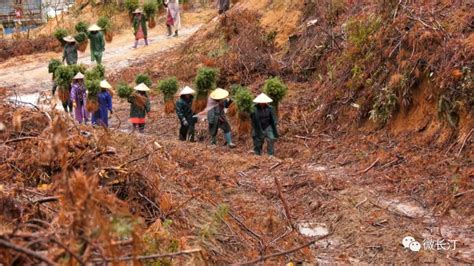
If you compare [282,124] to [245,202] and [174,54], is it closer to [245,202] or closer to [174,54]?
[245,202]

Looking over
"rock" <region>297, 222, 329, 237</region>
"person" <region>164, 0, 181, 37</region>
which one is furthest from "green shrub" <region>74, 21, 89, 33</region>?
"rock" <region>297, 222, 329, 237</region>

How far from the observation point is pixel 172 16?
832 inches

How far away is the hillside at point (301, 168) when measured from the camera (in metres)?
4.23

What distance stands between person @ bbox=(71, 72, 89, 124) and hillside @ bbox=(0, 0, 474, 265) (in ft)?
4.59

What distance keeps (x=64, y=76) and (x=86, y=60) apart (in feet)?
24.4

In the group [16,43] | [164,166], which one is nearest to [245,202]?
[164,166]

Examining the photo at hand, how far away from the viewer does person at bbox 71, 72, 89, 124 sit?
1229cm

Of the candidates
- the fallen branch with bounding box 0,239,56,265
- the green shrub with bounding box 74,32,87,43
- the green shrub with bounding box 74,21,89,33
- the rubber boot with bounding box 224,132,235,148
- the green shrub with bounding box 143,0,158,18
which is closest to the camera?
the fallen branch with bounding box 0,239,56,265

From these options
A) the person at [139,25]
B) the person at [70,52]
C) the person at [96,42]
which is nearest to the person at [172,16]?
the person at [139,25]

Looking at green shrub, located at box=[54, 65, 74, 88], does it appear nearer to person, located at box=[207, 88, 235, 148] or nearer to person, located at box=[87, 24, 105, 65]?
person, located at box=[207, 88, 235, 148]

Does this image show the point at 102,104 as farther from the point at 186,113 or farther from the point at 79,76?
the point at 186,113

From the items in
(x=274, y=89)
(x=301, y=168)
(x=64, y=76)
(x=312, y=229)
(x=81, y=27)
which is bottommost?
(x=81, y=27)

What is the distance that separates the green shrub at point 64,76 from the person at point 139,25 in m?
7.25

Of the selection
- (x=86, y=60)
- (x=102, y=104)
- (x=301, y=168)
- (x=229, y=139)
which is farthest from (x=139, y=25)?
(x=301, y=168)
